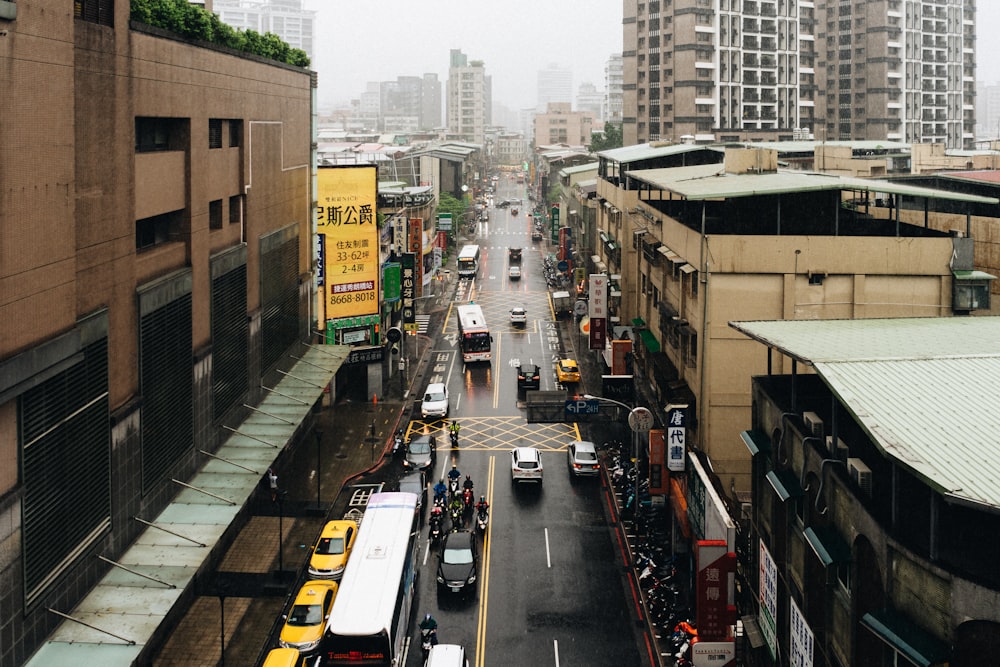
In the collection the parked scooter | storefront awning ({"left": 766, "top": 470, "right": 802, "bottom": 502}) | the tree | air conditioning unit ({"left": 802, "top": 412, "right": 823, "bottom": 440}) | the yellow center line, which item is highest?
the tree

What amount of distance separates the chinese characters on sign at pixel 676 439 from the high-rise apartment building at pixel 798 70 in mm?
87473

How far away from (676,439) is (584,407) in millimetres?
5787

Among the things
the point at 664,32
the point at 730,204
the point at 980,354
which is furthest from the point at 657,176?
the point at 664,32

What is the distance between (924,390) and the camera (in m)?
16.7

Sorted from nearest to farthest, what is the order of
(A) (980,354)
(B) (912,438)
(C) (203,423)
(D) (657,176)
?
(B) (912,438)
(A) (980,354)
(C) (203,423)
(D) (657,176)

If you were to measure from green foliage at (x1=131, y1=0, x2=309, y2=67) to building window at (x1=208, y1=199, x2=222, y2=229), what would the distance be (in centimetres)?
566

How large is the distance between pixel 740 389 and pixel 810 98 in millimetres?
106665

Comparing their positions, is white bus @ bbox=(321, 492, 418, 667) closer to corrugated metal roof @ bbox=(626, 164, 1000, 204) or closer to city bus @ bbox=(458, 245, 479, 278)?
corrugated metal roof @ bbox=(626, 164, 1000, 204)

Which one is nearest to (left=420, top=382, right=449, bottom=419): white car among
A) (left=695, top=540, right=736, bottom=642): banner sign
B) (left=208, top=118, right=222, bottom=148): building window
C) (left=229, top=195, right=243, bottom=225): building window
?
(left=229, top=195, right=243, bottom=225): building window

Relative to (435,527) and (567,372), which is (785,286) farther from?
(567,372)

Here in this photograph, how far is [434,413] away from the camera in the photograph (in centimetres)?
5553

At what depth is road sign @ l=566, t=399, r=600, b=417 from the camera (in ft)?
Result: 125

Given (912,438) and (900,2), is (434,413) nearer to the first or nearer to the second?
(912,438)

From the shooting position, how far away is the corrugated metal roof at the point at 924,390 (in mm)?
13609
